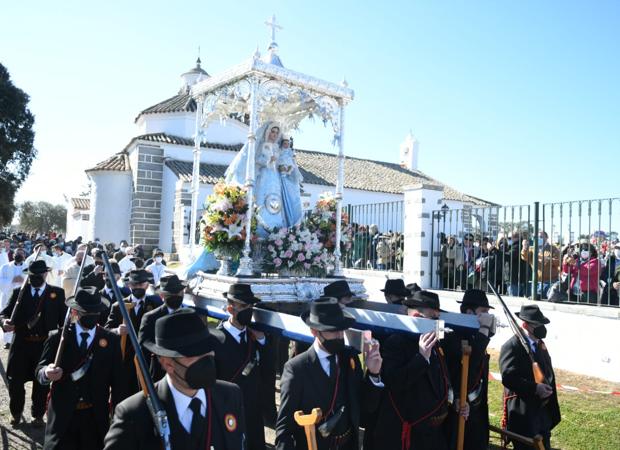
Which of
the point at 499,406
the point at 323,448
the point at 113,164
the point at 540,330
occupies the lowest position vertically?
the point at 499,406

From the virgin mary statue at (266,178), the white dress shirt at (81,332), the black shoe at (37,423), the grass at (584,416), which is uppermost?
the virgin mary statue at (266,178)

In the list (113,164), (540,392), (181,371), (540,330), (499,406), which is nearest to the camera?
(181,371)

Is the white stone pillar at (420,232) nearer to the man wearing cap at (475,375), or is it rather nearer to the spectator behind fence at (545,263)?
the spectator behind fence at (545,263)

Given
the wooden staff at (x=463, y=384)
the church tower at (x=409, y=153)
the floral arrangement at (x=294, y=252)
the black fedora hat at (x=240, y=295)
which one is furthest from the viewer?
the church tower at (x=409, y=153)

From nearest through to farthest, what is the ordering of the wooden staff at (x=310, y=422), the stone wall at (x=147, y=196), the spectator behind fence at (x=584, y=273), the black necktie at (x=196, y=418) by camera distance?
the black necktie at (x=196, y=418)
the wooden staff at (x=310, y=422)
the spectator behind fence at (x=584, y=273)
the stone wall at (x=147, y=196)

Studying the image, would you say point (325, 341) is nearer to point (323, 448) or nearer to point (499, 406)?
point (323, 448)

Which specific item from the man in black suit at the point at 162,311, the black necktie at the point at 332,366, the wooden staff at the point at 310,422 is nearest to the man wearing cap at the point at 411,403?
the black necktie at the point at 332,366

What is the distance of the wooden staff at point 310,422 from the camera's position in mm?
3234

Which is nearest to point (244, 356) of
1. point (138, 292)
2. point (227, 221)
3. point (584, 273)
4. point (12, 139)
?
point (138, 292)

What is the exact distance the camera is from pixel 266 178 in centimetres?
808

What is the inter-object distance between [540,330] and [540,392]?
23.5 inches

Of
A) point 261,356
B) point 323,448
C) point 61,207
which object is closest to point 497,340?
point 261,356

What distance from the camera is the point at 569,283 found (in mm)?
8953

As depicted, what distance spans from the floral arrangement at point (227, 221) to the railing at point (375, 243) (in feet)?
18.3
